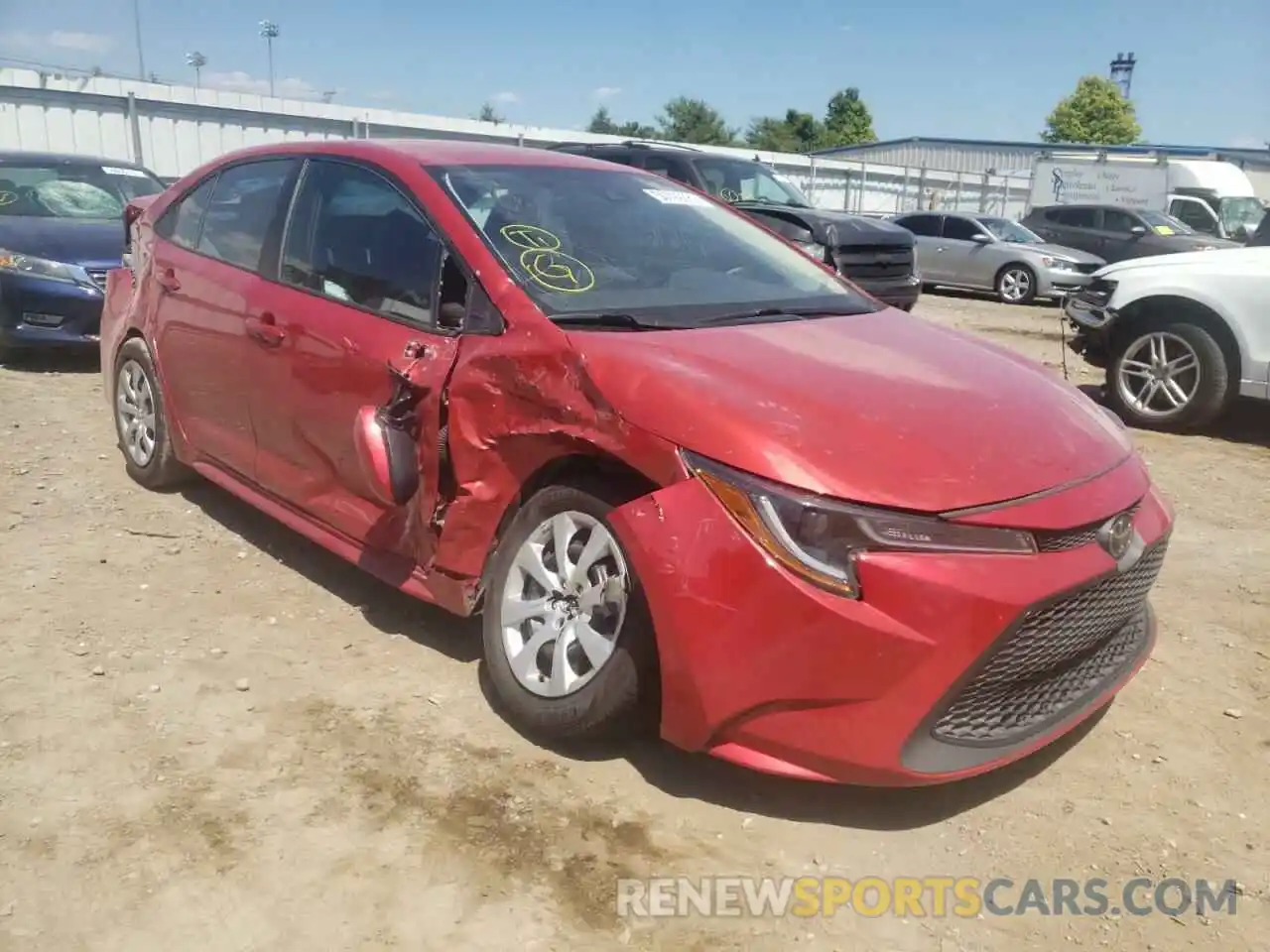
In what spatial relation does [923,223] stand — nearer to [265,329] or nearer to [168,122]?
[168,122]

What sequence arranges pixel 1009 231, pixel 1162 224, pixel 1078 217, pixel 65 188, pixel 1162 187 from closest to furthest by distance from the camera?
1. pixel 65 188
2. pixel 1009 231
3. pixel 1162 224
4. pixel 1078 217
5. pixel 1162 187

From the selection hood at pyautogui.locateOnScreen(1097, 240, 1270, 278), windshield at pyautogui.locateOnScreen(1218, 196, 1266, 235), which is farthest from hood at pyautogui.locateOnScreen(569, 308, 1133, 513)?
windshield at pyautogui.locateOnScreen(1218, 196, 1266, 235)

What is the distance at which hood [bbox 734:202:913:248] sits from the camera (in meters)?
11.0

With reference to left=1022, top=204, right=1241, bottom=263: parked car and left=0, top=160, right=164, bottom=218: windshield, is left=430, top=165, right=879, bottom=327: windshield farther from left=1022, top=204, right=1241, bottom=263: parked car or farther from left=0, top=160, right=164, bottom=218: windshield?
left=1022, top=204, right=1241, bottom=263: parked car

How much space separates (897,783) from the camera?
2.50 metres

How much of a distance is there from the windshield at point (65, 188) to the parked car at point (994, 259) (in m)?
12.0

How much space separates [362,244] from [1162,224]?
17.8 m

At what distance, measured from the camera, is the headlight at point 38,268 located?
7.32 meters

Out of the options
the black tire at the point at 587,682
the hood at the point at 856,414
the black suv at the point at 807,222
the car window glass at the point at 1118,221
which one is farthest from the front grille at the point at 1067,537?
the car window glass at the point at 1118,221

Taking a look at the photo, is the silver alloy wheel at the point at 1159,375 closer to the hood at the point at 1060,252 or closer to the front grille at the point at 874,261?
the front grille at the point at 874,261

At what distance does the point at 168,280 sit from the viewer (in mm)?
4547

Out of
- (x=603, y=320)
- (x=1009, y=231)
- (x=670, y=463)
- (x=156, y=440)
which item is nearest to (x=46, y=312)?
(x=156, y=440)

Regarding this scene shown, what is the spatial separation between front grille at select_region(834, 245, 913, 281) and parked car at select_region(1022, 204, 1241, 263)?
7.62 m

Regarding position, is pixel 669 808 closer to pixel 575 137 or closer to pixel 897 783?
pixel 897 783
